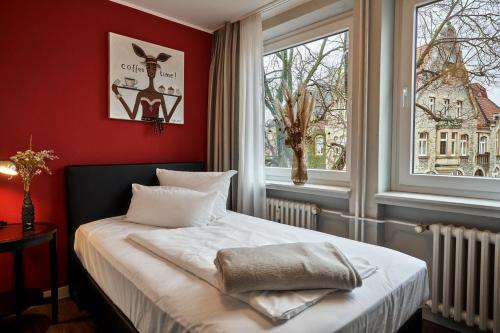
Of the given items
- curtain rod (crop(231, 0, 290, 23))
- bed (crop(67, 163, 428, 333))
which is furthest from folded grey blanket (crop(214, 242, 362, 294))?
curtain rod (crop(231, 0, 290, 23))

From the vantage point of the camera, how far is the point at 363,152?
213 centimetres

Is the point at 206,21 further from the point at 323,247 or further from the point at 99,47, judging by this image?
the point at 323,247

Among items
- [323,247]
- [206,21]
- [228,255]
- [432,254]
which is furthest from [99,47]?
[432,254]

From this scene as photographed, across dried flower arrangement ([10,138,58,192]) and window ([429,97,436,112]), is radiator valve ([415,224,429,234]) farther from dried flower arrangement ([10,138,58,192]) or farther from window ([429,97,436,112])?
dried flower arrangement ([10,138,58,192])

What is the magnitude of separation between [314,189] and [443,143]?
94 centimetres

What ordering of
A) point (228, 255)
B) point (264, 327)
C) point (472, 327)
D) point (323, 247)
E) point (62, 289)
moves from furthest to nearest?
1. point (62, 289)
2. point (472, 327)
3. point (323, 247)
4. point (228, 255)
5. point (264, 327)

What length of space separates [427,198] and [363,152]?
50cm

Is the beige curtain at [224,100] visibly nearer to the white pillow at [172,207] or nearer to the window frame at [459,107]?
the white pillow at [172,207]

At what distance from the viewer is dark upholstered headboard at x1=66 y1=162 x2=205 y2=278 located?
2227 mm

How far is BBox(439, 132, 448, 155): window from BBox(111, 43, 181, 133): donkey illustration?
224 centimetres

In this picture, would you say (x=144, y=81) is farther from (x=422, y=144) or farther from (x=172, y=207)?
(x=422, y=144)

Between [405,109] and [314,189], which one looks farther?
[314,189]

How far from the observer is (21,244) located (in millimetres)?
1716

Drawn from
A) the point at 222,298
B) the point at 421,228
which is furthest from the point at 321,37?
the point at 222,298
